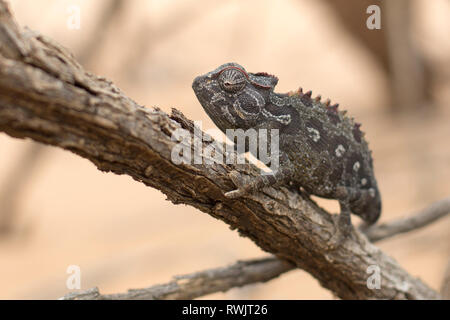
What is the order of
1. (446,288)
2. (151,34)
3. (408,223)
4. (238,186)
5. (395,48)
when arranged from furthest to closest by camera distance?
1. (151,34)
2. (395,48)
3. (408,223)
4. (446,288)
5. (238,186)

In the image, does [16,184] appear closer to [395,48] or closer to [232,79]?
[232,79]

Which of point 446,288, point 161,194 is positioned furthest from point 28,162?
point 446,288

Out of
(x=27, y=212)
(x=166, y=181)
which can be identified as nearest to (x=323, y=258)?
(x=166, y=181)

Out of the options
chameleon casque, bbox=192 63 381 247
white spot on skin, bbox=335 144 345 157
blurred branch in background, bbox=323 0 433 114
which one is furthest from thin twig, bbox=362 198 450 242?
blurred branch in background, bbox=323 0 433 114

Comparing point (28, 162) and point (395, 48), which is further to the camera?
point (395, 48)
